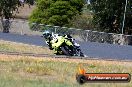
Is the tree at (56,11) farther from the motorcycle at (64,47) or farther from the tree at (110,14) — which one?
the motorcycle at (64,47)

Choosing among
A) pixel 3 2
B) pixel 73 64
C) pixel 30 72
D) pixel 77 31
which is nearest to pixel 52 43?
pixel 73 64

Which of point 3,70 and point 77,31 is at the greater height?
point 3,70

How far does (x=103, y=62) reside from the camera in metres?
26.2

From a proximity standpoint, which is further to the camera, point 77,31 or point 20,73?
point 77,31

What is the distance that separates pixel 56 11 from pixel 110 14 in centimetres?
925

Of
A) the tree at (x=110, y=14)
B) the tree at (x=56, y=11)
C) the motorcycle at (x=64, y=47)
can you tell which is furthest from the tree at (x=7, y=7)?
the motorcycle at (x=64, y=47)

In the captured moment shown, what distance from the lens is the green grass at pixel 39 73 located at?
15.0 meters

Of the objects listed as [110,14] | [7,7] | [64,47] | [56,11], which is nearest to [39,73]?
[64,47]

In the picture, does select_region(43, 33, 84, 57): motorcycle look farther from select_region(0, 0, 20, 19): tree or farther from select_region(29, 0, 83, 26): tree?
select_region(29, 0, 83, 26): tree

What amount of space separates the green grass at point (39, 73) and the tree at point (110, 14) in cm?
3456

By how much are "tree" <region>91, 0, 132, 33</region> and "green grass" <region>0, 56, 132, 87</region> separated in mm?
34562

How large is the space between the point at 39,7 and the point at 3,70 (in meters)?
50.9

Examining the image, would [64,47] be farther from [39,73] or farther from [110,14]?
[110,14]

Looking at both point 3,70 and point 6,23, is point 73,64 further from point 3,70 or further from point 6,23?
point 6,23
